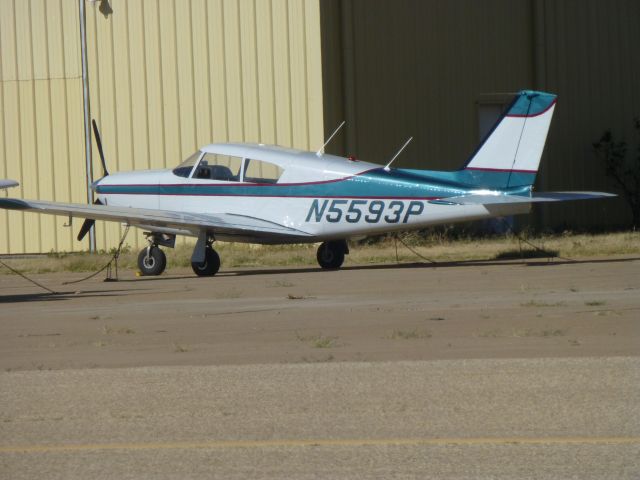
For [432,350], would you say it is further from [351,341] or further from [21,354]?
[21,354]

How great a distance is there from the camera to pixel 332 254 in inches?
829

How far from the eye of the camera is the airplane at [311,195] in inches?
741

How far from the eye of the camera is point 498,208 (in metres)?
18.5

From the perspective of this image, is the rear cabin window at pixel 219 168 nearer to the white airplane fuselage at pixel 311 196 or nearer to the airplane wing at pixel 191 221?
the white airplane fuselage at pixel 311 196

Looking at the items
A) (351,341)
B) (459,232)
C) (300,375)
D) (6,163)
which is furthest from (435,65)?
(300,375)

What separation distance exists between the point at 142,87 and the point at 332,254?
8.98 metres

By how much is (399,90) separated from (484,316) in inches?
669

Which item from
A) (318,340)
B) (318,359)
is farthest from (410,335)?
(318,359)

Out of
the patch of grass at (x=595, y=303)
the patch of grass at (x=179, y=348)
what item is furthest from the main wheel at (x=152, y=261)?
the patch of grass at (x=179, y=348)

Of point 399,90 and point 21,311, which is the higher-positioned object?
point 399,90

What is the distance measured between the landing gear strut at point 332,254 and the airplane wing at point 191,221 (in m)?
1.20

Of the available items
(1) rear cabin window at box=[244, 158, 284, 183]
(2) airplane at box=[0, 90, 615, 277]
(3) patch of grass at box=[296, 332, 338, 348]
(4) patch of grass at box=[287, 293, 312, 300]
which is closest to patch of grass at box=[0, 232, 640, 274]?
(2) airplane at box=[0, 90, 615, 277]

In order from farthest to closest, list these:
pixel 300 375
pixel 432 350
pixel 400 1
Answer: pixel 400 1, pixel 432 350, pixel 300 375

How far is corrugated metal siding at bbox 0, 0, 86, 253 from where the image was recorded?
92.7ft
